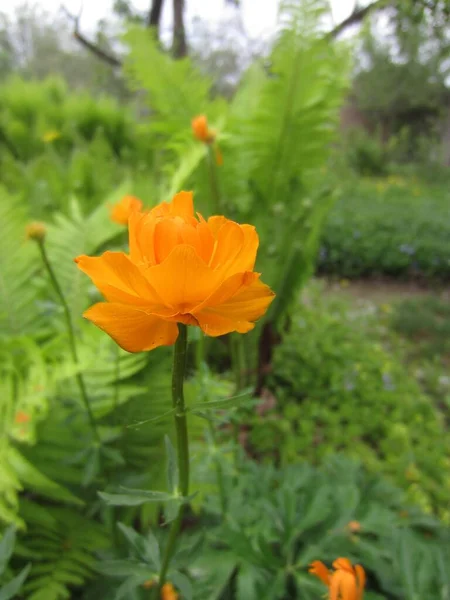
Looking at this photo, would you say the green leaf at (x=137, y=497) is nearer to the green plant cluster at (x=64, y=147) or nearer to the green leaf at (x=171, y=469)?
the green leaf at (x=171, y=469)

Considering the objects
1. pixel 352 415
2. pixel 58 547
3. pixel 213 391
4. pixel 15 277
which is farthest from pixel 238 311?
pixel 352 415

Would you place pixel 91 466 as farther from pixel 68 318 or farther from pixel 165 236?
pixel 165 236

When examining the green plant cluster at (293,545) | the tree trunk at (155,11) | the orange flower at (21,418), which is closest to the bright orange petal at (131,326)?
the green plant cluster at (293,545)

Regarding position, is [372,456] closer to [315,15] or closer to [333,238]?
[315,15]

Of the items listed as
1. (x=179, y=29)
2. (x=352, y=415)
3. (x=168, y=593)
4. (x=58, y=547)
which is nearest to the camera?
(x=168, y=593)

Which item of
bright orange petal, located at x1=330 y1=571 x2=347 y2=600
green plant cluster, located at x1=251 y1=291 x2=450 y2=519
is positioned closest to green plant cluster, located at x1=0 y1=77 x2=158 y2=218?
green plant cluster, located at x1=251 y1=291 x2=450 y2=519

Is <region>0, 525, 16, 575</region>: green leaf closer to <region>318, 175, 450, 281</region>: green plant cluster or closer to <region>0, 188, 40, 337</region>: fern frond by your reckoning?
<region>0, 188, 40, 337</region>: fern frond

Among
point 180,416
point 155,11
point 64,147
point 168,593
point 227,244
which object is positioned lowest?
point 168,593
